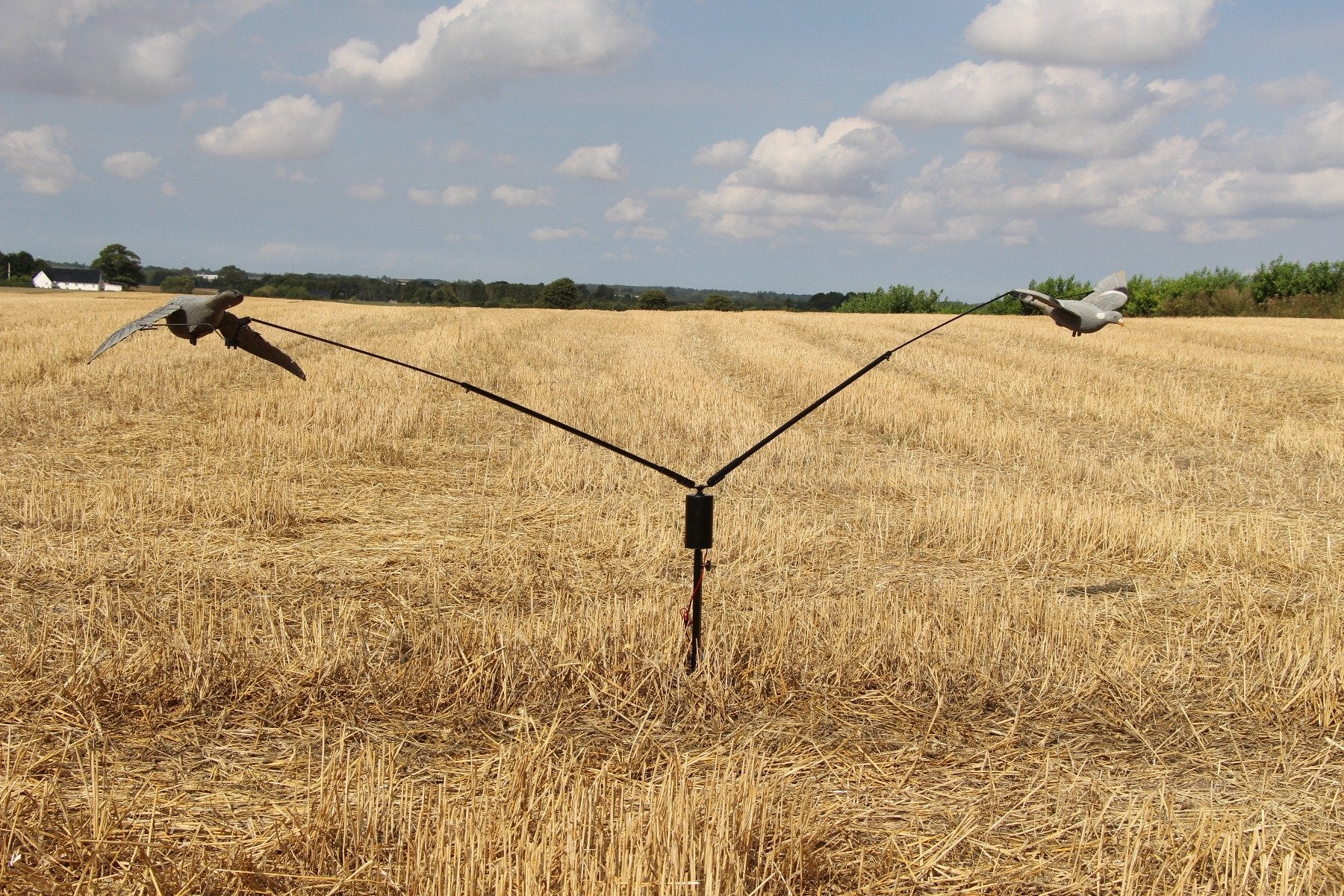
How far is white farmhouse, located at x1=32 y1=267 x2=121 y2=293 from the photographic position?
77.4 m

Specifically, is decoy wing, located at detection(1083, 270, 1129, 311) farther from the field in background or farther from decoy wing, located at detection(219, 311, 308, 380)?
decoy wing, located at detection(219, 311, 308, 380)

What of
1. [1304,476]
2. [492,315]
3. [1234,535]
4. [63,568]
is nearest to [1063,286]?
[492,315]

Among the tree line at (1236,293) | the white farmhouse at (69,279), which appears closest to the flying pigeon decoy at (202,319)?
the tree line at (1236,293)

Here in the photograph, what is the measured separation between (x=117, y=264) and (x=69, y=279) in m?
3.39

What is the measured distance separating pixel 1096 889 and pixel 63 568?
5551 millimetres

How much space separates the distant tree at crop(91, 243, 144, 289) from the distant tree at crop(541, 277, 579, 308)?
33.1m

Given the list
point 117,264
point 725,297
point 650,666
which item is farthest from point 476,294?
point 650,666

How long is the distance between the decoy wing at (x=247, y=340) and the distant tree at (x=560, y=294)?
2492 inches

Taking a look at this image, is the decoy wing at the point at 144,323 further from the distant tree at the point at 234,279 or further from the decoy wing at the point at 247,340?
the distant tree at the point at 234,279

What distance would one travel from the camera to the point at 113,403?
1254cm

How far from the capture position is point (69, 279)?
78.2m

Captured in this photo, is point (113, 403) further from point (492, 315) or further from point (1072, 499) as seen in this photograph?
point (492, 315)

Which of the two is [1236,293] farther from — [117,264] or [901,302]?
[117,264]

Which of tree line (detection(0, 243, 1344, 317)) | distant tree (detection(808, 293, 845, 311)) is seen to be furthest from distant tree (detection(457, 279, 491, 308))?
distant tree (detection(808, 293, 845, 311))
